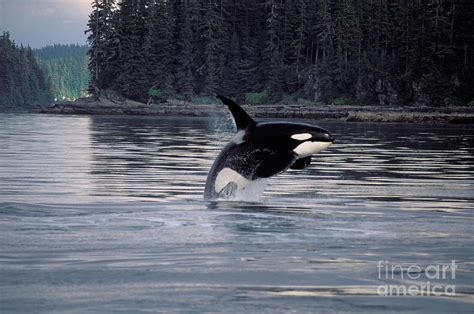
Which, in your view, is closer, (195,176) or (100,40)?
(195,176)

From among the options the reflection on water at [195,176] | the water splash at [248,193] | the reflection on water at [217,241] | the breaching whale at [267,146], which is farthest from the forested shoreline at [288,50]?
the breaching whale at [267,146]

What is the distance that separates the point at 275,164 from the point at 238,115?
1169mm

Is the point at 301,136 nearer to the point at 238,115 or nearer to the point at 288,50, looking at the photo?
the point at 238,115

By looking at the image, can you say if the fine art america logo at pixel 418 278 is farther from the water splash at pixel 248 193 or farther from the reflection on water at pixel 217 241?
the water splash at pixel 248 193

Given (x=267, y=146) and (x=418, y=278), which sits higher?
(x=267, y=146)

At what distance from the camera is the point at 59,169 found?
92.8 feet

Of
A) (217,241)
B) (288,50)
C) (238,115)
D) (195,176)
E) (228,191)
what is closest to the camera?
(217,241)

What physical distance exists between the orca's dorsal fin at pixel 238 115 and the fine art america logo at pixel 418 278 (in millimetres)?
6513

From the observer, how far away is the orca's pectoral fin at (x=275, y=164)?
17.3 metres

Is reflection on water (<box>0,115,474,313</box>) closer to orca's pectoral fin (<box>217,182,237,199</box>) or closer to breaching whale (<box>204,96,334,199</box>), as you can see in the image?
orca's pectoral fin (<box>217,182,237,199</box>)

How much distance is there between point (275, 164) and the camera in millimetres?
17328

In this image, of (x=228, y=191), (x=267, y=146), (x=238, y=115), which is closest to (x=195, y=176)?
(x=228, y=191)

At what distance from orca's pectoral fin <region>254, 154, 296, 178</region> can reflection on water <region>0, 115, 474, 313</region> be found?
70cm

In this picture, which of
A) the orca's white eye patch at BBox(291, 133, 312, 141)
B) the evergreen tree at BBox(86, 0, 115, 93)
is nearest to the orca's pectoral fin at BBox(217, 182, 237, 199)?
the orca's white eye patch at BBox(291, 133, 312, 141)
